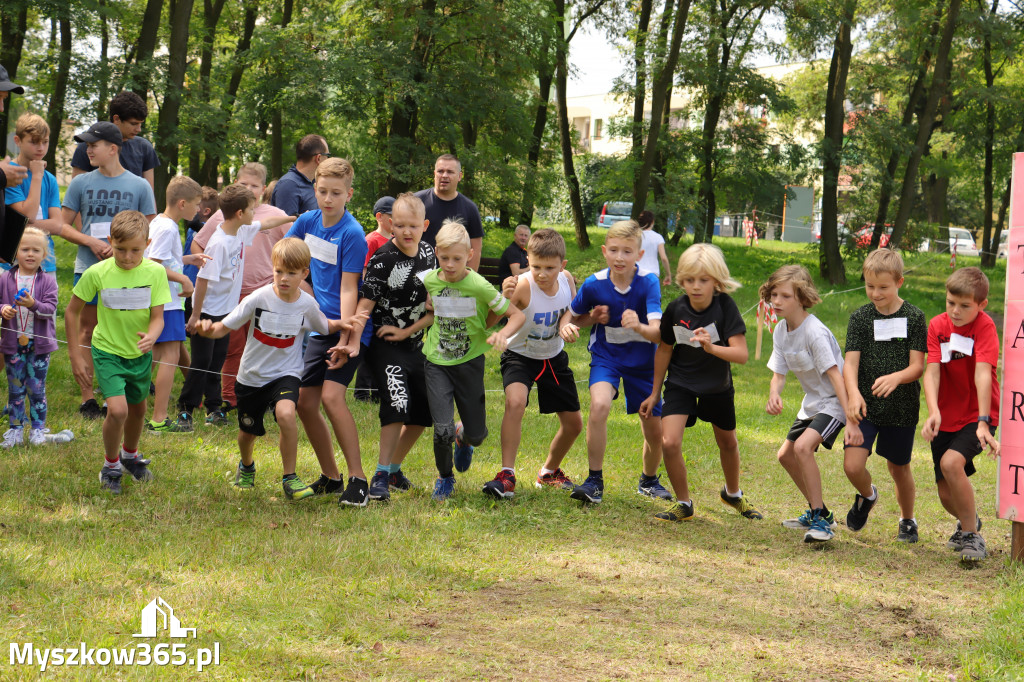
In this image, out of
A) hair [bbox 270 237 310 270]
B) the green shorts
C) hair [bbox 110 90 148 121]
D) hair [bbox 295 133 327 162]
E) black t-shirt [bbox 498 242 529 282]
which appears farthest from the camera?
black t-shirt [bbox 498 242 529 282]

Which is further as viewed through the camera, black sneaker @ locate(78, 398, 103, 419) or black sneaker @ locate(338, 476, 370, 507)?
black sneaker @ locate(78, 398, 103, 419)

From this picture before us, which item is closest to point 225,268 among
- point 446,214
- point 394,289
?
point 446,214

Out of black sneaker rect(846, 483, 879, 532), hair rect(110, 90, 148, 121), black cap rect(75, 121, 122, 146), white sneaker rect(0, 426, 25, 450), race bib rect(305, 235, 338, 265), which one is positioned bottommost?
black sneaker rect(846, 483, 879, 532)

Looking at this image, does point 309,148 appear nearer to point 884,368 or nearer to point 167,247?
point 167,247

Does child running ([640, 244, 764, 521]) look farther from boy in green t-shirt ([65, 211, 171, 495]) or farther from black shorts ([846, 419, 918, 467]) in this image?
boy in green t-shirt ([65, 211, 171, 495])

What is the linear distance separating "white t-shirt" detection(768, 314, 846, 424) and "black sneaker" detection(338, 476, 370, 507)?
272 centimetres

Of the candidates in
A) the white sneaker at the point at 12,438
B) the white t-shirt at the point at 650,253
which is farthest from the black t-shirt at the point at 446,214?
the white t-shirt at the point at 650,253

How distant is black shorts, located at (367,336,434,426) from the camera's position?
237 inches

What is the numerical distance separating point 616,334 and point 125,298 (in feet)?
10.6

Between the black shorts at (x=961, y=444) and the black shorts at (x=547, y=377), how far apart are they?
2340mm

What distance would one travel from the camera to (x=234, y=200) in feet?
24.6

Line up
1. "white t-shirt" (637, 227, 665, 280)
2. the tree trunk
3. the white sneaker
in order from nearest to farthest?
1. the white sneaker
2. "white t-shirt" (637, 227, 665, 280)
3. the tree trunk

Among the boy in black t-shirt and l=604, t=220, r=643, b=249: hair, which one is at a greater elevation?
l=604, t=220, r=643, b=249: hair

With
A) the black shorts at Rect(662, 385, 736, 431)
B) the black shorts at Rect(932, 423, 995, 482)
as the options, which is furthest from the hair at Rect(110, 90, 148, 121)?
the black shorts at Rect(932, 423, 995, 482)
